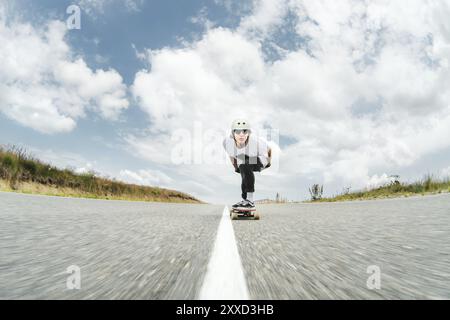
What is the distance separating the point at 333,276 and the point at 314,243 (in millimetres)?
1169

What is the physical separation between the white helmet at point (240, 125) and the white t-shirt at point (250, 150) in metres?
0.26

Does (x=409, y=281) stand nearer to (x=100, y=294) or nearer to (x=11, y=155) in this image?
(x=100, y=294)

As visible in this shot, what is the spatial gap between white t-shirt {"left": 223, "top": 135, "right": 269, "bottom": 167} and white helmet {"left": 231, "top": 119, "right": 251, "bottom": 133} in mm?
257

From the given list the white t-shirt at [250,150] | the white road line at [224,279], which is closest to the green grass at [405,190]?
the white t-shirt at [250,150]

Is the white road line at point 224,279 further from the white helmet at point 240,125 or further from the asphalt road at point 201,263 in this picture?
the white helmet at point 240,125

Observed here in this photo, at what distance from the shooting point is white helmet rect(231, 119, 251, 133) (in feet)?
21.1

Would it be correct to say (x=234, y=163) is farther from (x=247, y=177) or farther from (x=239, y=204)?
(x=239, y=204)

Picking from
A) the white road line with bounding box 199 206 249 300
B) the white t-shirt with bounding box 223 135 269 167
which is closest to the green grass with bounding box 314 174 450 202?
the white t-shirt with bounding box 223 135 269 167

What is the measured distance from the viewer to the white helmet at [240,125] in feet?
21.1

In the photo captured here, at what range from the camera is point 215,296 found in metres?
1.26

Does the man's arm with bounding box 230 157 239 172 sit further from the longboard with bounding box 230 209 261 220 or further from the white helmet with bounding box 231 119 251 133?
the longboard with bounding box 230 209 261 220

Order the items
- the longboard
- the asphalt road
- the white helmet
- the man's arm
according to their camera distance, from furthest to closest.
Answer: the man's arm
the white helmet
the longboard
the asphalt road

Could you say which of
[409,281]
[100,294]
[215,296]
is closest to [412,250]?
[409,281]
